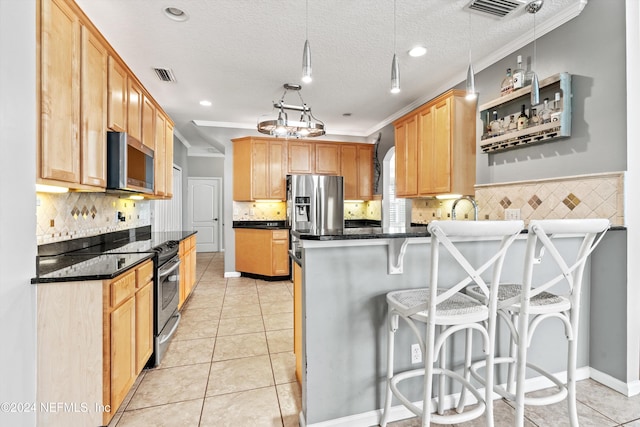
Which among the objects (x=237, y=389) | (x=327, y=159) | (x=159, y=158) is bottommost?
(x=237, y=389)

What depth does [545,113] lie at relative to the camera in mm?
2432

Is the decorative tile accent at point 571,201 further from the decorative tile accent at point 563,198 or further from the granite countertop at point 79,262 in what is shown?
the granite countertop at point 79,262

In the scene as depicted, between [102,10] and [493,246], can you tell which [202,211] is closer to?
[102,10]

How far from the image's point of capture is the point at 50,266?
178cm

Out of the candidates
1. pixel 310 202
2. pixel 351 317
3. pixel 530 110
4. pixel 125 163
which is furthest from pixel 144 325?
pixel 530 110

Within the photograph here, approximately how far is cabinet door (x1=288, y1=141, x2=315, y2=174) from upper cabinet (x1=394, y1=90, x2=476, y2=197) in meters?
2.08

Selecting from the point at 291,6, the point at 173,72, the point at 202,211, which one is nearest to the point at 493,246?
the point at 291,6

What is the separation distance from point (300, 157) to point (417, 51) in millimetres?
2904

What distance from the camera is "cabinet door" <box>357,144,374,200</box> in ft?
19.0

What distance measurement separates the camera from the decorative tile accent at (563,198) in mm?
2027

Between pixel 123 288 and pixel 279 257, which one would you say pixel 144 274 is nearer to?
pixel 123 288

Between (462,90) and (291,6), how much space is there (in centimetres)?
194

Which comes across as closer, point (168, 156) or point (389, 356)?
point (389, 356)

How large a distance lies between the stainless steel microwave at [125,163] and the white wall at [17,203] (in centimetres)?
71
